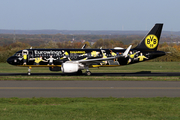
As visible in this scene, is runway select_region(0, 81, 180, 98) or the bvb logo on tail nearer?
runway select_region(0, 81, 180, 98)

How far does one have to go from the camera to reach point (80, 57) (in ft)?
113

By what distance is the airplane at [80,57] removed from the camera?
110 feet

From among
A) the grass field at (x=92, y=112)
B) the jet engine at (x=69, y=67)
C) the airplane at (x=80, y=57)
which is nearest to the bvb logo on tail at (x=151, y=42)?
the airplane at (x=80, y=57)

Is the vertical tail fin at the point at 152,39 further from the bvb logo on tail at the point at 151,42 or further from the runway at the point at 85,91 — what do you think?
the runway at the point at 85,91

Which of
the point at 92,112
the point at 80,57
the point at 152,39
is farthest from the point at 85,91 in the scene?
the point at 152,39

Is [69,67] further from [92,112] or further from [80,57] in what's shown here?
[92,112]

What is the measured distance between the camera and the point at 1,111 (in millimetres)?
13078

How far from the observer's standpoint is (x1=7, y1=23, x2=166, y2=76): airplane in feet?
110

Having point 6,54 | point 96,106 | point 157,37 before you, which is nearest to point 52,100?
point 96,106

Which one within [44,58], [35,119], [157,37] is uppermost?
[157,37]

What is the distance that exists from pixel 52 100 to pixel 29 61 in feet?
58.9

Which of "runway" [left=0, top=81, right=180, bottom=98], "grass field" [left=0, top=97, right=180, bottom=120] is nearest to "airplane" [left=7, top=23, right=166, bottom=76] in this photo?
"runway" [left=0, top=81, right=180, bottom=98]

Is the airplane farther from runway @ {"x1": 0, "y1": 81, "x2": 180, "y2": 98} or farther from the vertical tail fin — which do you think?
runway @ {"x1": 0, "y1": 81, "x2": 180, "y2": 98}

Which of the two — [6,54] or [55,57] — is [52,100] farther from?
[6,54]
